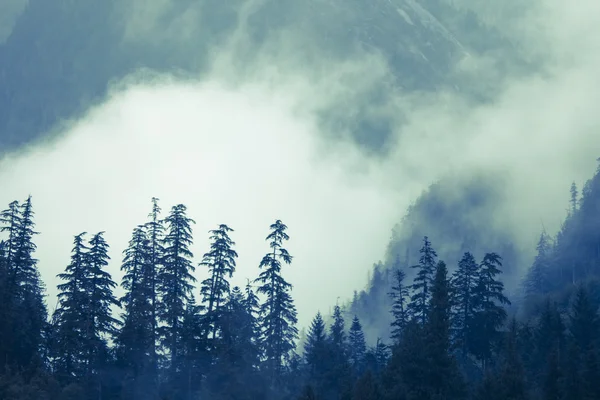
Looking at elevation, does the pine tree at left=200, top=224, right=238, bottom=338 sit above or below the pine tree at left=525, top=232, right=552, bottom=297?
below

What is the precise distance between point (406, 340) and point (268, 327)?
67.9 feet

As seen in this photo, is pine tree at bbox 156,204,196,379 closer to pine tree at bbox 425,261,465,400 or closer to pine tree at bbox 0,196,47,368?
pine tree at bbox 0,196,47,368

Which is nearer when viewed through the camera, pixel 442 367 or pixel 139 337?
pixel 442 367

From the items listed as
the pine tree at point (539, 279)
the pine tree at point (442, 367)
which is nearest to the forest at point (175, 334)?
the pine tree at point (442, 367)

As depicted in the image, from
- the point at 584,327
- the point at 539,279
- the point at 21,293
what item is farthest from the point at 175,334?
the point at 539,279

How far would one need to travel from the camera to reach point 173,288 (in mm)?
64250

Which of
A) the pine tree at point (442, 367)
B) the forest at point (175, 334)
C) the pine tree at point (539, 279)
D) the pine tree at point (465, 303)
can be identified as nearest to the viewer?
the pine tree at point (442, 367)

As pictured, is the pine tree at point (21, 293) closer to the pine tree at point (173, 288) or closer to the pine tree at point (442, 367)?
the pine tree at point (173, 288)

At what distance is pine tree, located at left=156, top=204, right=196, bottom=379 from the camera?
2498 inches

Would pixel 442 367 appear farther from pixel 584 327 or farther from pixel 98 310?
pixel 98 310

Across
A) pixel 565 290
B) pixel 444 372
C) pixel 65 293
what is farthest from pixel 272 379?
pixel 565 290

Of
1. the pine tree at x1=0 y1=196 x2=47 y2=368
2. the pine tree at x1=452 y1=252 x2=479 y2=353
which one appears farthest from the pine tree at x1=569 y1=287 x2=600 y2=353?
the pine tree at x1=0 y1=196 x2=47 y2=368

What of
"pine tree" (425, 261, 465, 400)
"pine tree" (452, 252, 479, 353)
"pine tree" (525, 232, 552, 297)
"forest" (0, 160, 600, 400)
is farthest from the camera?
"pine tree" (525, 232, 552, 297)

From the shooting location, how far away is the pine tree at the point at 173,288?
63.4 m
